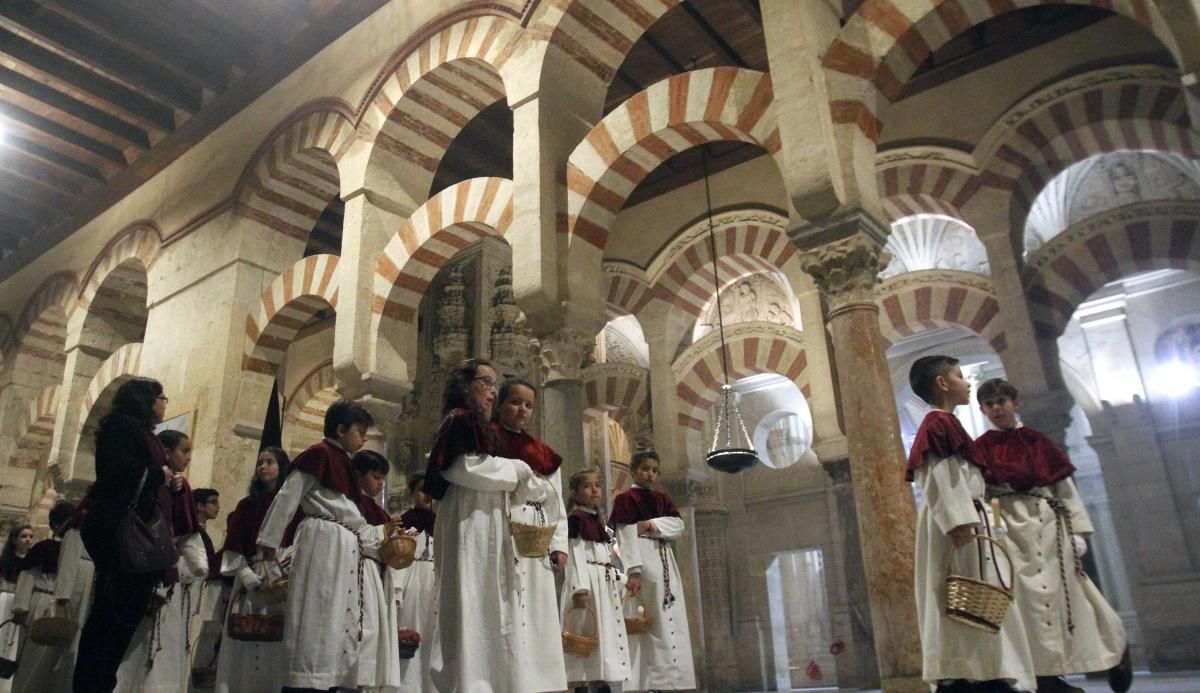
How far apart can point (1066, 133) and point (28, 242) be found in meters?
12.2

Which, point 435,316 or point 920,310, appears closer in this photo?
point 920,310

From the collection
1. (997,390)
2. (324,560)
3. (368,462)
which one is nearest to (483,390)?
(324,560)

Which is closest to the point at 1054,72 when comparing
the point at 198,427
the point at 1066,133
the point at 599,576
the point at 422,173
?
the point at 1066,133

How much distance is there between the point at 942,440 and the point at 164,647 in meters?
3.35

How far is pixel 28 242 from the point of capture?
36.9 feet

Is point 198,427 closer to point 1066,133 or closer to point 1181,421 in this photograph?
point 1066,133

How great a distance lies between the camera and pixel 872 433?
3.95m

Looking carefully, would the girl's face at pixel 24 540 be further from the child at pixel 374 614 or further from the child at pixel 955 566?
the child at pixel 955 566

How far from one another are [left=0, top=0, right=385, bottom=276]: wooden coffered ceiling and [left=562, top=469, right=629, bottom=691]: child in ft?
17.5

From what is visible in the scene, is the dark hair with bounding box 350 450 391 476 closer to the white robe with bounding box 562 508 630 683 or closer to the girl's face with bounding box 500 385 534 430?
the girl's face with bounding box 500 385 534 430

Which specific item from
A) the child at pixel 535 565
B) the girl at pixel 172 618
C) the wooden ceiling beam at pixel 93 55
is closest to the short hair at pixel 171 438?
the girl at pixel 172 618

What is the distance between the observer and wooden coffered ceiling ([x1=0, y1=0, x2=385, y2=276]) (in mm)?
7715

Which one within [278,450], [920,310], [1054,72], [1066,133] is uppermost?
[1054,72]

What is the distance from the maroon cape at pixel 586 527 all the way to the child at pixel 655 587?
0.21 m
